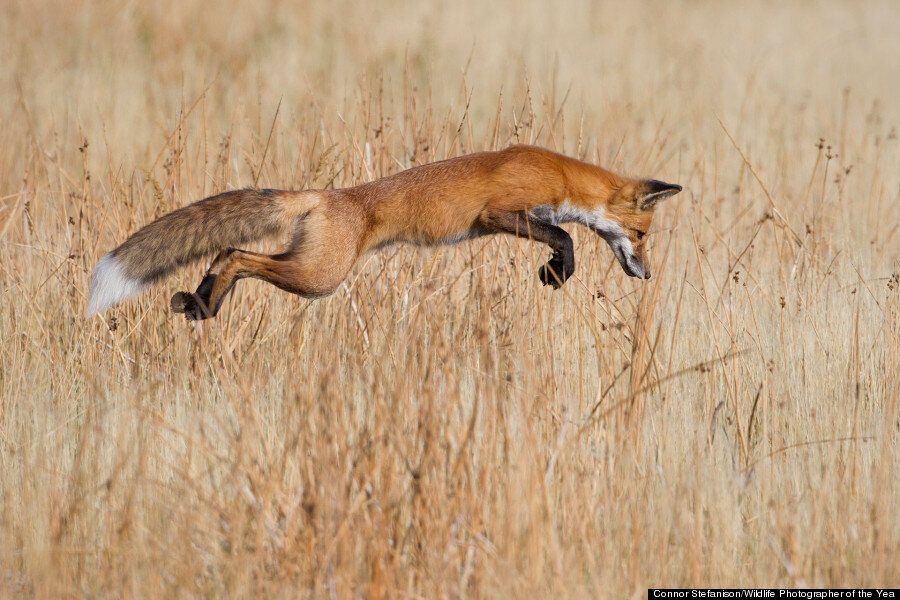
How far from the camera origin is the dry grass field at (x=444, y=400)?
3795 mm

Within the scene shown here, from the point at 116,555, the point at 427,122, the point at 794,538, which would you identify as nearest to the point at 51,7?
the point at 427,122

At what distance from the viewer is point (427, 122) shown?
7.25 metres

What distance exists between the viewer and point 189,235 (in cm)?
548

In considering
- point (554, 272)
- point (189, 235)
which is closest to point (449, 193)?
point (554, 272)

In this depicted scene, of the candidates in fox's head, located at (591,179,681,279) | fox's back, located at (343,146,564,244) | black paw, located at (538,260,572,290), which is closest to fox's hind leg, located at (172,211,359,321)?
fox's back, located at (343,146,564,244)

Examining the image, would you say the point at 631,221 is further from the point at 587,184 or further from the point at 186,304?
the point at 186,304

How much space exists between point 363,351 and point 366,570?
2.30 meters

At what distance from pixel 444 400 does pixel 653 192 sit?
270 cm

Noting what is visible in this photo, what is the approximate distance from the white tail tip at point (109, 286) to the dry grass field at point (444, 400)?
0.48 m

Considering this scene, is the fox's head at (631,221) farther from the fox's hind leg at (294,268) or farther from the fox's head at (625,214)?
the fox's hind leg at (294,268)

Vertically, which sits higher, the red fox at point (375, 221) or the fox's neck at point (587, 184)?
the fox's neck at point (587, 184)

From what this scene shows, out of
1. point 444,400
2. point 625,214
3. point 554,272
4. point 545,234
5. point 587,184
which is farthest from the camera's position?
point 625,214

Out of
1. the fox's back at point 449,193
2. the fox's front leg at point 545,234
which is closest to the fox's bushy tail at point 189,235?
the fox's back at point 449,193

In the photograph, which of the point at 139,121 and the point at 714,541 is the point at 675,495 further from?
the point at 139,121
